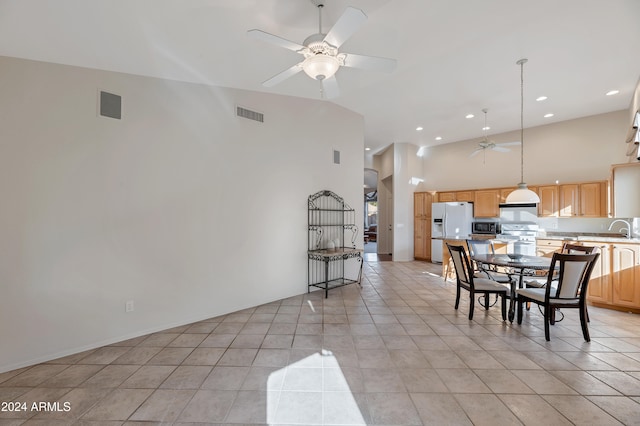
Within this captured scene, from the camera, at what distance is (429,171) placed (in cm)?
829

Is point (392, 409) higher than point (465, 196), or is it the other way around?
point (465, 196)

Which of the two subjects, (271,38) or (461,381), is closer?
(271,38)

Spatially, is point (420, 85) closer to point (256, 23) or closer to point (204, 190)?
point (256, 23)

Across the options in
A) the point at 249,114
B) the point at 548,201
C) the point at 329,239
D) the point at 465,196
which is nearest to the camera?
the point at 249,114

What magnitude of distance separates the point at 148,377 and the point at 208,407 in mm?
756

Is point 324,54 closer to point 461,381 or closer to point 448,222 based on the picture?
point 461,381

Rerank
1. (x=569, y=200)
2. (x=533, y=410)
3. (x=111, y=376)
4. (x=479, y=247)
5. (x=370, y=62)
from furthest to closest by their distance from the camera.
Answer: (x=569, y=200) < (x=479, y=247) < (x=370, y=62) < (x=111, y=376) < (x=533, y=410)

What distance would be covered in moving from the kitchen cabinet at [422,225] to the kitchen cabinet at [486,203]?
1.22 meters

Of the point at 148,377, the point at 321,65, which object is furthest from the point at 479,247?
the point at 148,377

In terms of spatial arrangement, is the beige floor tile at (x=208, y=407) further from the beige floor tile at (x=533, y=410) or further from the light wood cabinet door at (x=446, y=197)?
the light wood cabinet door at (x=446, y=197)

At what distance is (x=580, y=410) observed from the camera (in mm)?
1869

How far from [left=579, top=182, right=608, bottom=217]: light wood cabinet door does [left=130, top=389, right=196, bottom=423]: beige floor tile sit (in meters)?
7.32

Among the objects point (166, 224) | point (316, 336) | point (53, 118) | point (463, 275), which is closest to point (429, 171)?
point (463, 275)

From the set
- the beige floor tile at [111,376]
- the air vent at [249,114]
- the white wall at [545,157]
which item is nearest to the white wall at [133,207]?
the air vent at [249,114]
